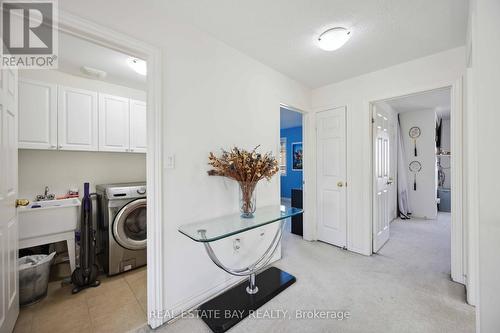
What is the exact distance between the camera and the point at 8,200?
53.7 inches

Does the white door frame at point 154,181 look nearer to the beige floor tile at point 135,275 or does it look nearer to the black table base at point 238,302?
the black table base at point 238,302

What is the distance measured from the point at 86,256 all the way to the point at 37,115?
1.61 m

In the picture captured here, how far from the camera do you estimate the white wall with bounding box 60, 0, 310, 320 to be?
1.58m

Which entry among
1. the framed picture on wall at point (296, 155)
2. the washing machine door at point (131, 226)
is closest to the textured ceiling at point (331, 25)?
the washing machine door at point (131, 226)

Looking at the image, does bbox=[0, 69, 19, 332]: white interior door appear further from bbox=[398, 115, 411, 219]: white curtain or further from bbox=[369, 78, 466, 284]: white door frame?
bbox=[398, 115, 411, 219]: white curtain

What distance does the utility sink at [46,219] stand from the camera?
1898mm

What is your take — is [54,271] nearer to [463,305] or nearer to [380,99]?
[463,305]

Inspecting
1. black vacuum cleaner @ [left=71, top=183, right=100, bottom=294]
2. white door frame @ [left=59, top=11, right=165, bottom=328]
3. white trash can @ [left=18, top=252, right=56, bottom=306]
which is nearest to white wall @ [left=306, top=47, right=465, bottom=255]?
white door frame @ [left=59, top=11, right=165, bottom=328]

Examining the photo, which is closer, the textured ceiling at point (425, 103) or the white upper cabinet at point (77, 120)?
the white upper cabinet at point (77, 120)

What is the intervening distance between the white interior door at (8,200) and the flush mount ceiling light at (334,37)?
2.38m

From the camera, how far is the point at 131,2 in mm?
1456

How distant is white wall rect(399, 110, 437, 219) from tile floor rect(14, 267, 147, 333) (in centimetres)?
562

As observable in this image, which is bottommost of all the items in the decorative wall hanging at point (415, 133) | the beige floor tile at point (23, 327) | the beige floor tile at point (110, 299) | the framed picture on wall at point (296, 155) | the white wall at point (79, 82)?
the beige floor tile at point (110, 299)

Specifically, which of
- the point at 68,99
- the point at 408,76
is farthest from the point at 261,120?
the point at 68,99
